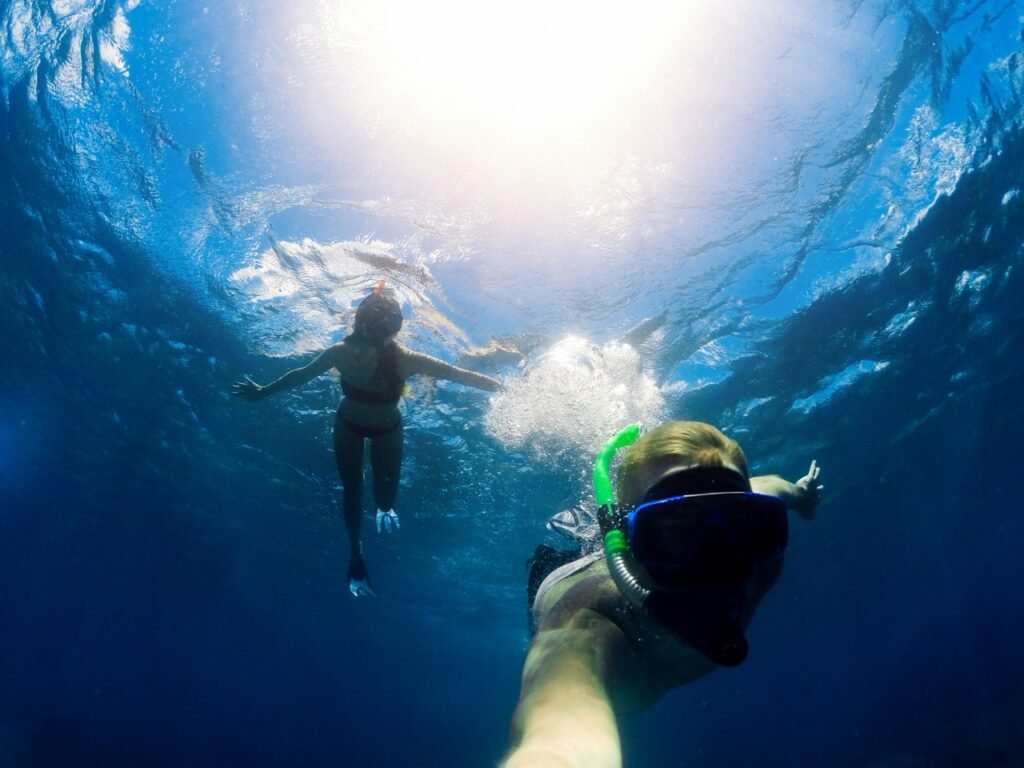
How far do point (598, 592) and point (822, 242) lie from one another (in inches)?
443

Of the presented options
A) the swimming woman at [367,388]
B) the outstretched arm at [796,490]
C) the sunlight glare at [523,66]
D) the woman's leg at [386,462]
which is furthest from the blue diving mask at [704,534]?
the woman's leg at [386,462]

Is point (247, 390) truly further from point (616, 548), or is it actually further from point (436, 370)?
point (616, 548)

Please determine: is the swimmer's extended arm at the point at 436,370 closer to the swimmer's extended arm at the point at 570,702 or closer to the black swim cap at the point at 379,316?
the black swim cap at the point at 379,316

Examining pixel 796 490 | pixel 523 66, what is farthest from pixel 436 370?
pixel 796 490

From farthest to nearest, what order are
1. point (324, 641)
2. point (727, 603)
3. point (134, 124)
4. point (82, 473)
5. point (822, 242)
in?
point (324, 641), point (82, 473), point (822, 242), point (134, 124), point (727, 603)

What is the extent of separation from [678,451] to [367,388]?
7394 millimetres

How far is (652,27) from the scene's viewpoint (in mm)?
7848

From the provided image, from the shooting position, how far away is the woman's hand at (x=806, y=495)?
5352mm

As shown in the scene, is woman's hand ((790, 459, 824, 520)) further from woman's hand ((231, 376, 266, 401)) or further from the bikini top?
woman's hand ((231, 376, 266, 401))

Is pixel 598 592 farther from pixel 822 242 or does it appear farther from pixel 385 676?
pixel 385 676

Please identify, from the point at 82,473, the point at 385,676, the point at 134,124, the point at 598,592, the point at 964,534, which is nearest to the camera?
the point at 598,592

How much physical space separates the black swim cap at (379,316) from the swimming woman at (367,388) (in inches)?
0.7

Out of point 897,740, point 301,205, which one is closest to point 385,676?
point 897,740

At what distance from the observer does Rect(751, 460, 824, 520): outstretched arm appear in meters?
5.02
